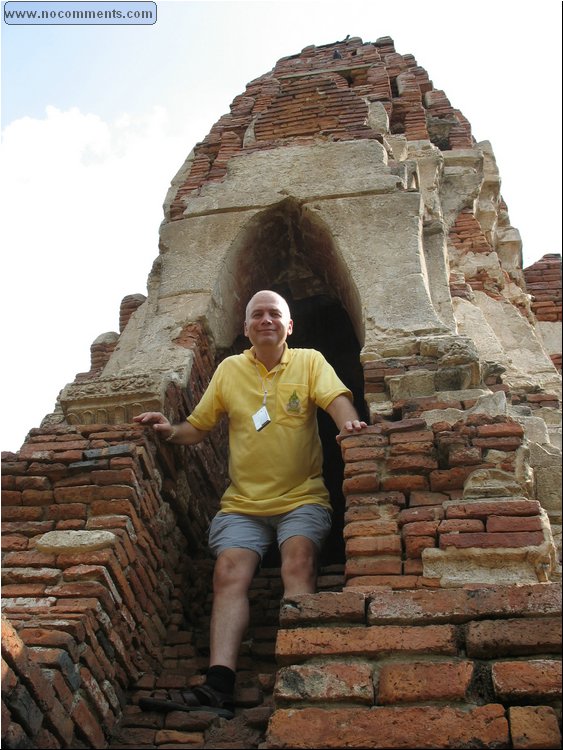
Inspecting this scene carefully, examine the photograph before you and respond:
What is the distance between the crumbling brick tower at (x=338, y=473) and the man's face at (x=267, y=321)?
0.57 metres

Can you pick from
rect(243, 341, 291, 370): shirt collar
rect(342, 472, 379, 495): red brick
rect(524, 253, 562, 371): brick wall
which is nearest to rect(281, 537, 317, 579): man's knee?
rect(342, 472, 379, 495): red brick

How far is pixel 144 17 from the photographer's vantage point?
4.55 meters

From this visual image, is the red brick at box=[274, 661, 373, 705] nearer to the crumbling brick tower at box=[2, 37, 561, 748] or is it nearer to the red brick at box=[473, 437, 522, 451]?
the crumbling brick tower at box=[2, 37, 561, 748]

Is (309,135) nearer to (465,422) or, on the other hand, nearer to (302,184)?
(302,184)

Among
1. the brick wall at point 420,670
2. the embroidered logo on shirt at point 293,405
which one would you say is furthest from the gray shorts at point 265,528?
the brick wall at point 420,670

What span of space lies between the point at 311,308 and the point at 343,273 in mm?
1368

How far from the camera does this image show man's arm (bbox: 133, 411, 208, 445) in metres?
4.65

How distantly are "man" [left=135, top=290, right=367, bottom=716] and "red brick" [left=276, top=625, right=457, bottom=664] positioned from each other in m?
0.93

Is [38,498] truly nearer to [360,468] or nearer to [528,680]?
[360,468]

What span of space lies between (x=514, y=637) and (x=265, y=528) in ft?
6.26

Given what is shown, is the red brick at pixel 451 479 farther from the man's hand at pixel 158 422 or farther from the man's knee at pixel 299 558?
the man's hand at pixel 158 422

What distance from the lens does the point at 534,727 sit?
2527 mm

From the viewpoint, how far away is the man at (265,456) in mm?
4109

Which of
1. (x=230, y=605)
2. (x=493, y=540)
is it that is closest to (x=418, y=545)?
(x=493, y=540)
